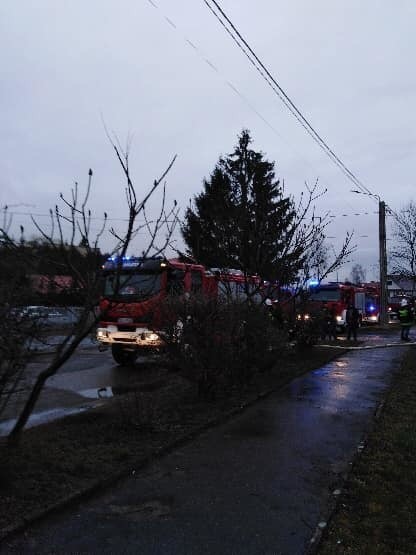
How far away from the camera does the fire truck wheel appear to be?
16.0m

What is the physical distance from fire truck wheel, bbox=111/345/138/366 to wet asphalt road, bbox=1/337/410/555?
780cm

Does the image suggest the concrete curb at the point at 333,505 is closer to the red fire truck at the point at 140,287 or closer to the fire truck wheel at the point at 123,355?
the red fire truck at the point at 140,287

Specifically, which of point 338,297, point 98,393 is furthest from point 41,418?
point 338,297

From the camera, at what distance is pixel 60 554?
400 centimetres

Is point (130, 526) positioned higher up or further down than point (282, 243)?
further down

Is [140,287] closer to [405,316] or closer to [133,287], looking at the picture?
[133,287]

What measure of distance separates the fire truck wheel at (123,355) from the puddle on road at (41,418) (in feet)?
20.6

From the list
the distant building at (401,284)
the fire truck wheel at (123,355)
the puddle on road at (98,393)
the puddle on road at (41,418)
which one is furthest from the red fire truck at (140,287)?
the distant building at (401,284)

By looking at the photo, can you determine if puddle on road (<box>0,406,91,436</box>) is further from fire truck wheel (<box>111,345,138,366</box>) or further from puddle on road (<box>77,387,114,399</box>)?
fire truck wheel (<box>111,345,138,366</box>)

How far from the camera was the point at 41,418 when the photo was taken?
8828 mm

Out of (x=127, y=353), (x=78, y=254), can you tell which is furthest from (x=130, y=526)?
(x=127, y=353)

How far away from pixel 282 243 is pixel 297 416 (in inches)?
249

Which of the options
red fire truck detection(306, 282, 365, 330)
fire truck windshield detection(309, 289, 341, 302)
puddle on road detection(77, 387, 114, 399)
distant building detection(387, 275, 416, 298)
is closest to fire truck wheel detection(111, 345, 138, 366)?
puddle on road detection(77, 387, 114, 399)

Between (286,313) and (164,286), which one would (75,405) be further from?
(286,313)
